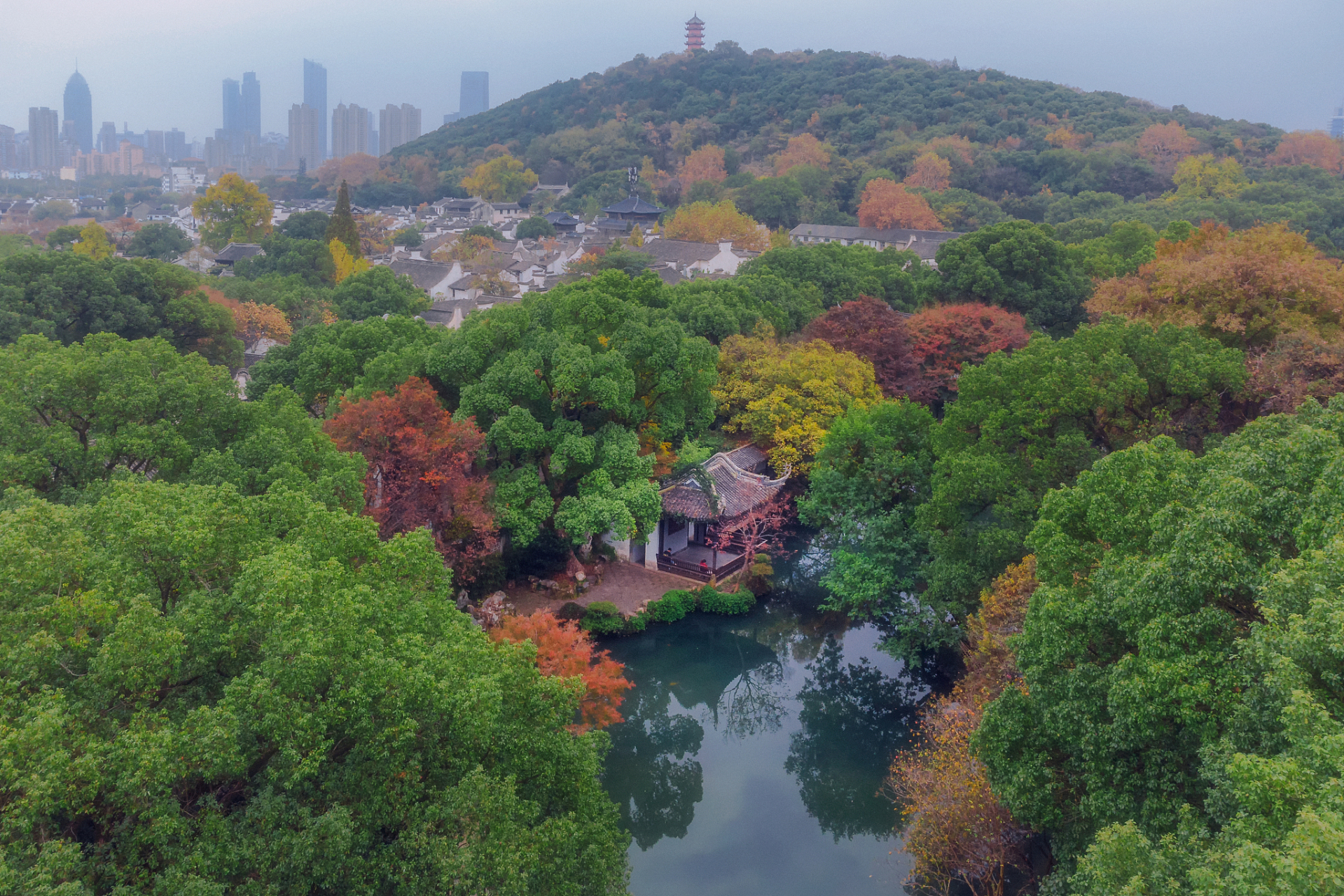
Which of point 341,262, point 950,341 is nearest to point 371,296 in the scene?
point 341,262

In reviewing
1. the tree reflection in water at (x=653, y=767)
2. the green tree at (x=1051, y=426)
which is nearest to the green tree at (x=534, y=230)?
the tree reflection in water at (x=653, y=767)

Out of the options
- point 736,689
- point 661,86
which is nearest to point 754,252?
point 736,689

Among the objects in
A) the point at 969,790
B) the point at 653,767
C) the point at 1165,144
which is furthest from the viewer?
the point at 1165,144

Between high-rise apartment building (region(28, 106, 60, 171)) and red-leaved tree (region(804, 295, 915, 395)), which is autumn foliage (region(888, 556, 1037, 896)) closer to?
red-leaved tree (region(804, 295, 915, 395))

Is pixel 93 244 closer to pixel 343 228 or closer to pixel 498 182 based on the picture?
pixel 343 228

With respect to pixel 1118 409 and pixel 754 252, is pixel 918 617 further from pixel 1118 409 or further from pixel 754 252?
pixel 754 252

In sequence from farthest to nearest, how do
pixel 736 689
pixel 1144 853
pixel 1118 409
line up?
pixel 736 689
pixel 1118 409
pixel 1144 853
